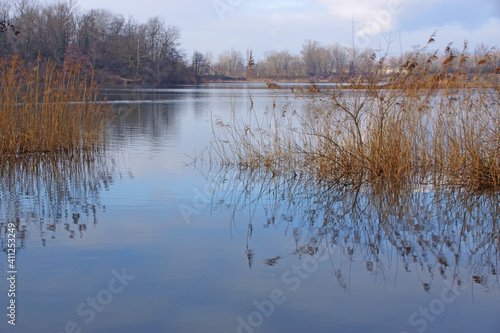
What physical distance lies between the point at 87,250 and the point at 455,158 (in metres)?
4.89

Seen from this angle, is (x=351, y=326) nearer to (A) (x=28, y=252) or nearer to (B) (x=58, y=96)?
(A) (x=28, y=252)

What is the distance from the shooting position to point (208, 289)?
3342mm

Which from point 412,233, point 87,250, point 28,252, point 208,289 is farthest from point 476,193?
point 28,252

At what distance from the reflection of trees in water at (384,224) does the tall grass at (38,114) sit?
3.67 metres

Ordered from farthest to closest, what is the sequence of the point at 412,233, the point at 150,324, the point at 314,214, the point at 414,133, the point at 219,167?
1. the point at 219,167
2. the point at 414,133
3. the point at 314,214
4. the point at 412,233
5. the point at 150,324

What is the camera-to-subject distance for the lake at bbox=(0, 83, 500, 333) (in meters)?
2.99

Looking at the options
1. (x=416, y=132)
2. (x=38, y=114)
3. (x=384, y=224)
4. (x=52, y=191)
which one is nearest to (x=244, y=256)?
(x=384, y=224)

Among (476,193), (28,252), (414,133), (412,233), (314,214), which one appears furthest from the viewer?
(414,133)

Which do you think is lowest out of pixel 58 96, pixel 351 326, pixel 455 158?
pixel 351 326

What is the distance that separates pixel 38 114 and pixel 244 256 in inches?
257

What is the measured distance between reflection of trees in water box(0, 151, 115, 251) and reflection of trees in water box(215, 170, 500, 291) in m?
1.71

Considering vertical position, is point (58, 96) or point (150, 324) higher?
point (58, 96)

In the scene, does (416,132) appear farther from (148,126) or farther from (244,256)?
(148,126)

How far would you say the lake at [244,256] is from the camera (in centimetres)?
299
